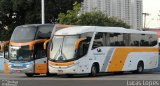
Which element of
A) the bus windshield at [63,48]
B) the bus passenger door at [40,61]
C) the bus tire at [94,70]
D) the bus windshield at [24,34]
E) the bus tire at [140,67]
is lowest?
the bus tire at [140,67]

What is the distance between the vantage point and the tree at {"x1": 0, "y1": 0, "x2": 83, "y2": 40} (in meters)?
57.6

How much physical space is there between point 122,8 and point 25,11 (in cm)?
2526

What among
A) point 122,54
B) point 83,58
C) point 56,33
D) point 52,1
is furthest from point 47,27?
point 52,1

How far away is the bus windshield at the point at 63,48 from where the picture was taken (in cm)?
2794

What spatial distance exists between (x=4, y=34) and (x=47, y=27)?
3119 cm

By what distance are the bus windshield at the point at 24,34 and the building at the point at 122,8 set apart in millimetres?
36986

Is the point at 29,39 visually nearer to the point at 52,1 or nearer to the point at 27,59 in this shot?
the point at 27,59

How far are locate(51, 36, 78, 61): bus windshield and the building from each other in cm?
3794

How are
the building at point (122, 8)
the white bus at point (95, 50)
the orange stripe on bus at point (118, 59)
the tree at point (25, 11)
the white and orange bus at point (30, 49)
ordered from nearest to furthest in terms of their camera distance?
the white bus at point (95, 50), the white and orange bus at point (30, 49), the orange stripe on bus at point (118, 59), the tree at point (25, 11), the building at point (122, 8)

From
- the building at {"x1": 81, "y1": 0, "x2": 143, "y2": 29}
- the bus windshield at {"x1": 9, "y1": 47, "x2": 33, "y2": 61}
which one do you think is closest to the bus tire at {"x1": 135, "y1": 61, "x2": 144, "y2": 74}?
the bus windshield at {"x1": 9, "y1": 47, "x2": 33, "y2": 61}

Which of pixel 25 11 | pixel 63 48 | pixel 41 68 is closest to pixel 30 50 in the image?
pixel 41 68

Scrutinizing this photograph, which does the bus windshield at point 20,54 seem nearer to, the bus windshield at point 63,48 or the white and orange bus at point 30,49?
the white and orange bus at point 30,49

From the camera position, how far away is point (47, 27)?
96.9ft

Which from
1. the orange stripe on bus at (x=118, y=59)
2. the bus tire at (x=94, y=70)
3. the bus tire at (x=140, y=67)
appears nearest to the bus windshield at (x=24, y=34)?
the bus tire at (x=94, y=70)
